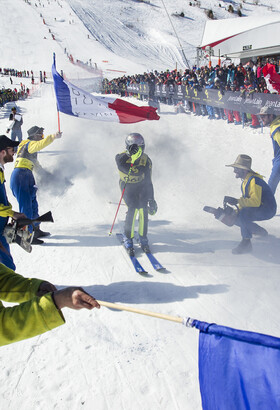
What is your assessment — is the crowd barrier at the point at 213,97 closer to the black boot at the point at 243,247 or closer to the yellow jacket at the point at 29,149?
the black boot at the point at 243,247

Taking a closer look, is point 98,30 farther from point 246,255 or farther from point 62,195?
point 246,255

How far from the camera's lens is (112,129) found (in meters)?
14.5

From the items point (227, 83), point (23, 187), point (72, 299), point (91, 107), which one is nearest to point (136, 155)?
point (23, 187)

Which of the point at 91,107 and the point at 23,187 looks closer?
the point at 23,187

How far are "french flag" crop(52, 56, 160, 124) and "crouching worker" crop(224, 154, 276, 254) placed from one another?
2.57 metres

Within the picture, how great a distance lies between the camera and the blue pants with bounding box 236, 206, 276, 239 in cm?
521

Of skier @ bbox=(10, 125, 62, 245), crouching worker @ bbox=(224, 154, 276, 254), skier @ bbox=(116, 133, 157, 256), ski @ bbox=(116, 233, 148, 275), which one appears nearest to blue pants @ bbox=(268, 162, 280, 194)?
crouching worker @ bbox=(224, 154, 276, 254)

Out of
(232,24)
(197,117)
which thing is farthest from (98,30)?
(197,117)

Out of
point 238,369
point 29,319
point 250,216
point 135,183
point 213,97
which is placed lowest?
point 250,216

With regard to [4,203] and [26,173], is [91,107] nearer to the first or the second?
[26,173]

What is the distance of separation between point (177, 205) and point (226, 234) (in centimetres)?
192

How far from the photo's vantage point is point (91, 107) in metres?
7.15

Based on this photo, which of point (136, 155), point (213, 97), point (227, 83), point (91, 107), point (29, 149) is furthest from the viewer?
point (213, 97)

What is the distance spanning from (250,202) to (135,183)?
1941mm
